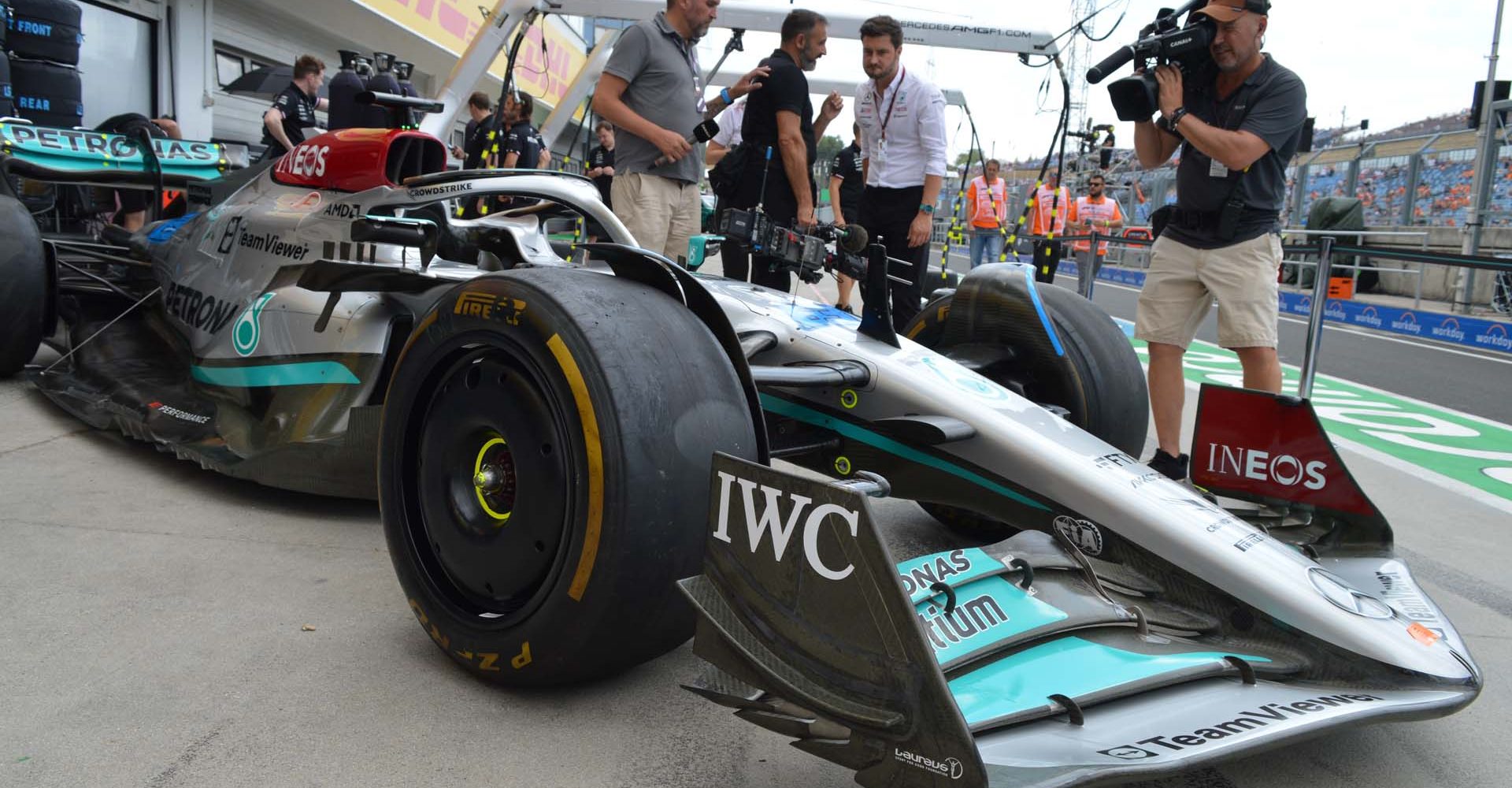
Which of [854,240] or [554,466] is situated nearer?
[554,466]

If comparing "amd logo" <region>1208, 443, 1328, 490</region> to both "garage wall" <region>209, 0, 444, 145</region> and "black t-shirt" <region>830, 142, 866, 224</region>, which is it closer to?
"black t-shirt" <region>830, 142, 866, 224</region>

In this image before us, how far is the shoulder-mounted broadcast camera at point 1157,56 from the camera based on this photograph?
3.52 m

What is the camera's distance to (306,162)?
347 centimetres

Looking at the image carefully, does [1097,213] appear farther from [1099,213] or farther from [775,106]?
[775,106]

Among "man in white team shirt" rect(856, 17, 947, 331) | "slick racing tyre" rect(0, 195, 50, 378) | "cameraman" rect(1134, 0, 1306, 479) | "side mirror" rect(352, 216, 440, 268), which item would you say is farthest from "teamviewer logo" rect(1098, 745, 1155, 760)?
"slick racing tyre" rect(0, 195, 50, 378)

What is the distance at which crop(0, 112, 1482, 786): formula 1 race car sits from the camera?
1.52m

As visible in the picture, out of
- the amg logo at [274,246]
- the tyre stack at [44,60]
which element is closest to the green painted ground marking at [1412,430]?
the amg logo at [274,246]

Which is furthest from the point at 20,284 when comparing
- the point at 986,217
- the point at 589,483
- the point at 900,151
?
the point at 986,217

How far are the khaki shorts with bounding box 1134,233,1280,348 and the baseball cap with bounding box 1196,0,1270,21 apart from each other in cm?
75

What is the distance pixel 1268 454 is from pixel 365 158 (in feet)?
8.92

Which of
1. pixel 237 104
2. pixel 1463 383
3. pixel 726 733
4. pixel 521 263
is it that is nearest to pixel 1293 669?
pixel 726 733

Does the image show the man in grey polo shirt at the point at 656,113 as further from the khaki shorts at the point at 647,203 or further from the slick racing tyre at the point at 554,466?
the slick racing tyre at the point at 554,466

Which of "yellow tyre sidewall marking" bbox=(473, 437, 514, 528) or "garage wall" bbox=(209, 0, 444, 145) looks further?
"garage wall" bbox=(209, 0, 444, 145)

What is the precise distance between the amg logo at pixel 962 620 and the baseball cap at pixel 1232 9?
2627mm
